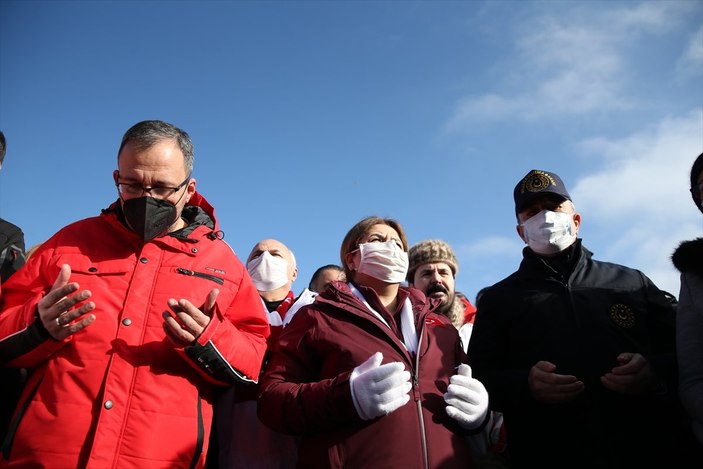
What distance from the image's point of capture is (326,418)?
282cm

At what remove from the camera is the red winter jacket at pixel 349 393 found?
2795 mm

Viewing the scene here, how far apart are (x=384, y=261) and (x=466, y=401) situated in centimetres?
117

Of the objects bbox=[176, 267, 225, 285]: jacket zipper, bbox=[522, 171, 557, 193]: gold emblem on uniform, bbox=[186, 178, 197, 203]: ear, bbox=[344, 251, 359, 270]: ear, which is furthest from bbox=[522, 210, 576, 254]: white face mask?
bbox=[186, 178, 197, 203]: ear

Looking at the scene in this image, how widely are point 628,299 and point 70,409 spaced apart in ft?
11.2

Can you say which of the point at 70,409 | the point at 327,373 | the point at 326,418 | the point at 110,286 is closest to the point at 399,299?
the point at 327,373

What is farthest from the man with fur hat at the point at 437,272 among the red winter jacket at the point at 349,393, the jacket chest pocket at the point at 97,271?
the jacket chest pocket at the point at 97,271

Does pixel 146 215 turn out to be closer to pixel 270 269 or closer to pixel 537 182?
pixel 270 269

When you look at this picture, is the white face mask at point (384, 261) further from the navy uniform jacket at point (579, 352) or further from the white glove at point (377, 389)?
the white glove at point (377, 389)

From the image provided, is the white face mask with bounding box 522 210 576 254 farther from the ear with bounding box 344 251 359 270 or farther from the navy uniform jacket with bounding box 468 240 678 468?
the ear with bounding box 344 251 359 270

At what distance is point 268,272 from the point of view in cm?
553

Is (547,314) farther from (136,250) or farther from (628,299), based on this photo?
(136,250)

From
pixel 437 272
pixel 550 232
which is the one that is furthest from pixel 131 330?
pixel 437 272

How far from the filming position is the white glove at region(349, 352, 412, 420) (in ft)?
9.05

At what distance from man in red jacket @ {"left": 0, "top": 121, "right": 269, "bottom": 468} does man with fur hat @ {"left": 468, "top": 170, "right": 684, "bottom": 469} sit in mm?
1628
